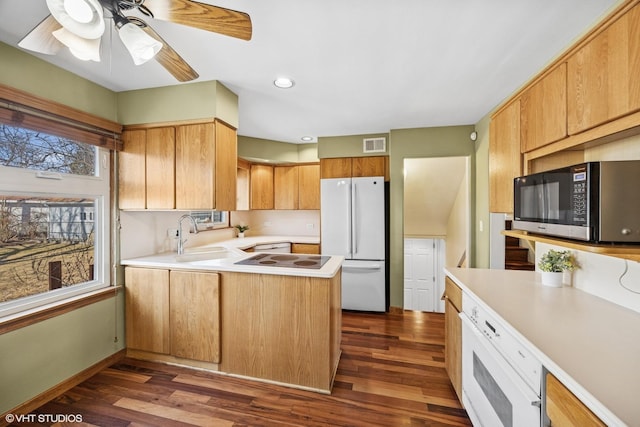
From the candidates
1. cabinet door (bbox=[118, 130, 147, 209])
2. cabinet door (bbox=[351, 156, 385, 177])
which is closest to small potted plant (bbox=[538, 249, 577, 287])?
cabinet door (bbox=[351, 156, 385, 177])

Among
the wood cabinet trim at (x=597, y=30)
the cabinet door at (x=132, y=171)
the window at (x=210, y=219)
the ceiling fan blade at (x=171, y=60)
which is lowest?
the window at (x=210, y=219)

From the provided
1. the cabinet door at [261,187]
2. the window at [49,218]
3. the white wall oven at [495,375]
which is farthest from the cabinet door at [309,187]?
the white wall oven at [495,375]

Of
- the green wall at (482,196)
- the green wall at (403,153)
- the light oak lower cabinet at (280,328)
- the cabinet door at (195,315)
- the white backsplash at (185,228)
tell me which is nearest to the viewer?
the light oak lower cabinet at (280,328)

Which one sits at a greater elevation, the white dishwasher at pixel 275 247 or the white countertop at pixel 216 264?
the white countertop at pixel 216 264

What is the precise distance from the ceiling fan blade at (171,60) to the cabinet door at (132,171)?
3.74 feet

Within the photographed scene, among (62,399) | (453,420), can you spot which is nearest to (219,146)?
(62,399)

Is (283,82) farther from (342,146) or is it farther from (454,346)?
(454,346)

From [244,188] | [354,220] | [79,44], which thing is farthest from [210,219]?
[79,44]

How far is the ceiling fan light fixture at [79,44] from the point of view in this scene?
3.37ft

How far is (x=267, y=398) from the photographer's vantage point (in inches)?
71.4

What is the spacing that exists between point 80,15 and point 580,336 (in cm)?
224

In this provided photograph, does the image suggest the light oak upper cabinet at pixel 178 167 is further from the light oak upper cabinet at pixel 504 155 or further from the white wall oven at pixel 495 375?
the light oak upper cabinet at pixel 504 155

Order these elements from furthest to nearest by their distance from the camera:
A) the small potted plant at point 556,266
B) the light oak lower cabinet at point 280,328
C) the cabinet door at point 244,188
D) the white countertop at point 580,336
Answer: the cabinet door at point 244,188
the light oak lower cabinet at point 280,328
the small potted plant at point 556,266
the white countertop at point 580,336

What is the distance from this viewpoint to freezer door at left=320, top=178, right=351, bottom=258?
339 centimetres
